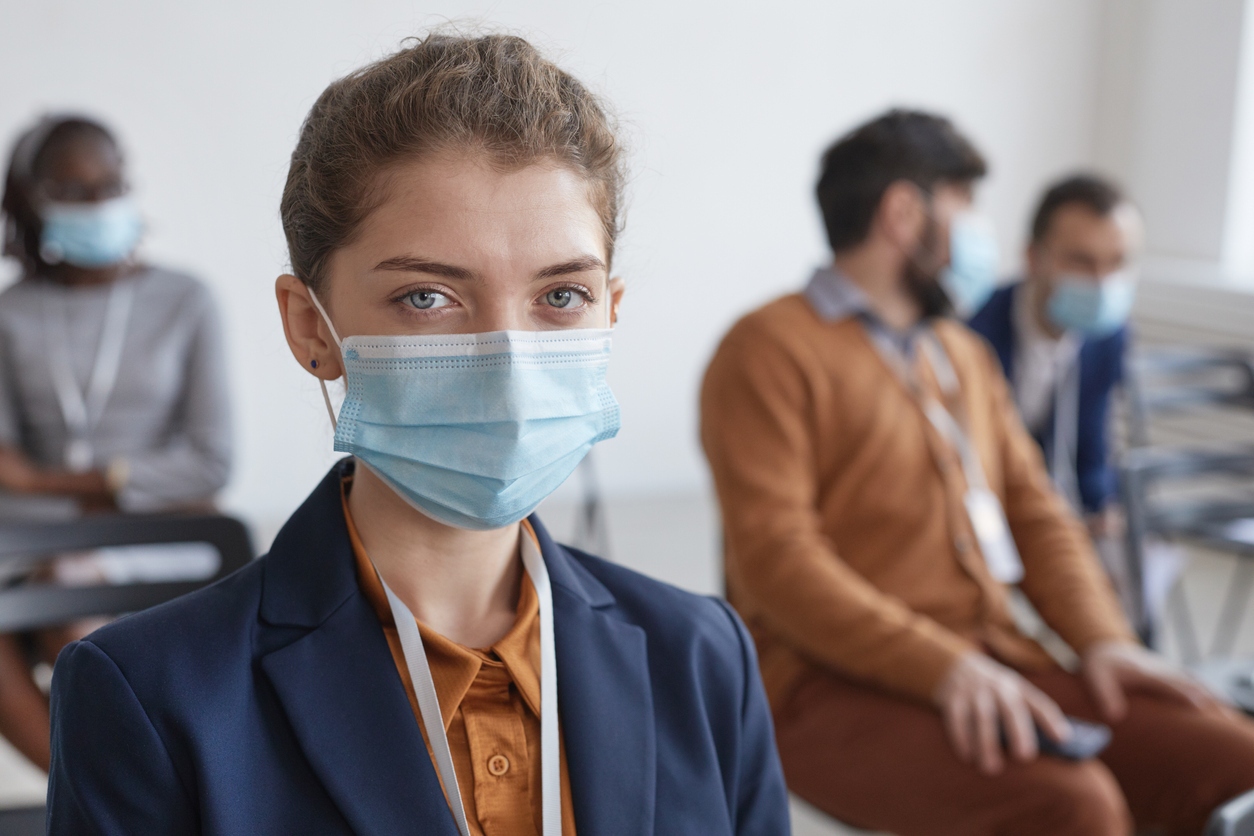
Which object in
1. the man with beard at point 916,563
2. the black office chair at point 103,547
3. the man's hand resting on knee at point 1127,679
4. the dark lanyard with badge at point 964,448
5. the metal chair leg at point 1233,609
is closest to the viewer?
the black office chair at point 103,547

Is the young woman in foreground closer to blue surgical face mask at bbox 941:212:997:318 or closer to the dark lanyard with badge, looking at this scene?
the dark lanyard with badge

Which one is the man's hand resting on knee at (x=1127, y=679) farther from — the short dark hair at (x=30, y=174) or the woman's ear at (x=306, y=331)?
the short dark hair at (x=30, y=174)

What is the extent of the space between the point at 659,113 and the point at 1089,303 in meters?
2.43

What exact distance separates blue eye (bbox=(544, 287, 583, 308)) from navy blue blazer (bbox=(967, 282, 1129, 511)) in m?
2.38

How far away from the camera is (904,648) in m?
1.73

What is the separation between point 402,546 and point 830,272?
139cm

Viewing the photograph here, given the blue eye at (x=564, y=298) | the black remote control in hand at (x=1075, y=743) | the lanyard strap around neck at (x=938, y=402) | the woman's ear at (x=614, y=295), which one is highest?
the blue eye at (x=564, y=298)

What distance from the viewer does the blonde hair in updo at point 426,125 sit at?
0.91m

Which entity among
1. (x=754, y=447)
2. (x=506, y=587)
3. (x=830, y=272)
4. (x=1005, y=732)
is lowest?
(x=1005, y=732)

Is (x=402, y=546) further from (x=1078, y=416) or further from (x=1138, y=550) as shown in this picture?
(x=1078, y=416)

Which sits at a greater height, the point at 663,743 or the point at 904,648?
the point at 663,743

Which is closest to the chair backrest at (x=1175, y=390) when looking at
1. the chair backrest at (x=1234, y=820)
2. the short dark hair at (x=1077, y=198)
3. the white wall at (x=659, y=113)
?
the short dark hair at (x=1077, y=198)

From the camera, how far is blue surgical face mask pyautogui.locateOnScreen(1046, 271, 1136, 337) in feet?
9.82

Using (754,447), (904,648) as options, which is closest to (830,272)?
(754,447)
